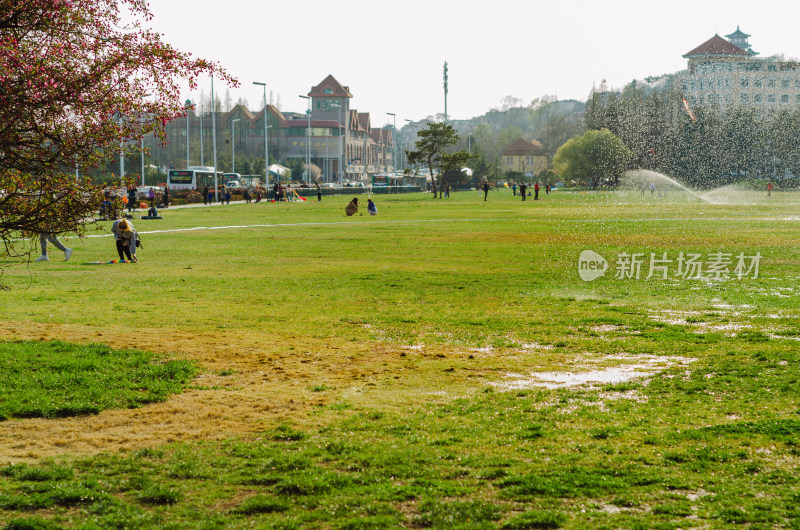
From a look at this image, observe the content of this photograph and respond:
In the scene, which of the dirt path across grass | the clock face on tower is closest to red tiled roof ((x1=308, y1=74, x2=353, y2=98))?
the clock face on tower

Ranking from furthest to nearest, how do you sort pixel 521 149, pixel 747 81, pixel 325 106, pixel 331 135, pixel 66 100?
pixel 521 149, pixel 331 135, pixel 325 106, pixel 747 81, pixel 66 100

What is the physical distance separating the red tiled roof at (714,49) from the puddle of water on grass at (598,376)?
152932 millimetres

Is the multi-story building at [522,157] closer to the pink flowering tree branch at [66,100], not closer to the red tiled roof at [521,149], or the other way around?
the red tiled roof at [521,149]

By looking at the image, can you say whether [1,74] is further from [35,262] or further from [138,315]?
[35,262]

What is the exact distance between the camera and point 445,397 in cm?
862

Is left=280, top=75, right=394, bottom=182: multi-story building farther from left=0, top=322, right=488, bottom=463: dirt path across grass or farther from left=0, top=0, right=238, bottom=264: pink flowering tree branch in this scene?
left=0, top=0, right=238, bottom=264: pink flowering tree branch

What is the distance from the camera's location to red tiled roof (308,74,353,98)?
169375 millimetres

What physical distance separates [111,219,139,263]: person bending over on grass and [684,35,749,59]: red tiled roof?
14532cm

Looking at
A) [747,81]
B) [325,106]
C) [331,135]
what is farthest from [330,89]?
[747,81]

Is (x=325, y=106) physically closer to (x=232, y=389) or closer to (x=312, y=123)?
(x=312, y=123)

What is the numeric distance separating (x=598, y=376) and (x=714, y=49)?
157707mm

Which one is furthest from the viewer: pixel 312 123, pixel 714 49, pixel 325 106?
pixel 325 106

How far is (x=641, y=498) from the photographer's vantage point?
18.7 ft

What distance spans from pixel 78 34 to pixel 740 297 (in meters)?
12.0
